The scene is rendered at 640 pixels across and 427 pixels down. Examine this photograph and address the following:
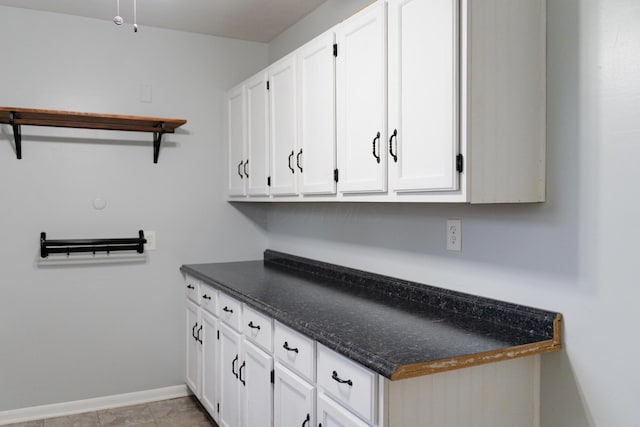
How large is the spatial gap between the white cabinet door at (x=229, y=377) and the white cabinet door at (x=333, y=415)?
0.84 meters

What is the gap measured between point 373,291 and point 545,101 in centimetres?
120

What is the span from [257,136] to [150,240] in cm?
100

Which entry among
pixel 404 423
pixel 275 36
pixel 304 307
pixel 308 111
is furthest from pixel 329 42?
pixel 404 423

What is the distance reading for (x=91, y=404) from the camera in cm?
320

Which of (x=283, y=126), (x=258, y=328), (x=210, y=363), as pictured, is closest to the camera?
(x=258, y=328)

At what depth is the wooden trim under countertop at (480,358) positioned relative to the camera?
1.37 meters

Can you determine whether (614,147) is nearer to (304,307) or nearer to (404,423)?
(404,423)

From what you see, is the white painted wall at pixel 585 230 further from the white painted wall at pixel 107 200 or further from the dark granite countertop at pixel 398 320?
the white painted wall at pixel 107 200

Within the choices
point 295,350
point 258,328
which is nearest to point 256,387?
point 258,328

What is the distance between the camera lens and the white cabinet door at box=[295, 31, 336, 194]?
230 cm

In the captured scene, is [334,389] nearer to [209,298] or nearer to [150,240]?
[209,298]

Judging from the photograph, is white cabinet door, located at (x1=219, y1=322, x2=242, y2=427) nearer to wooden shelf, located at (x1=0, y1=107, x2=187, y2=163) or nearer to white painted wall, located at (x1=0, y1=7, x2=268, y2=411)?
white painted wall, located at (x1=0, y1=7, x2=268, y2=411)

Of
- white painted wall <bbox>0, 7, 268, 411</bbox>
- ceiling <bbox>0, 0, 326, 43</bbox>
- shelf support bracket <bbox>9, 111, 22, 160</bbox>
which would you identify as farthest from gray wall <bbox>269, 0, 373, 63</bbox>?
shelf support bracket <bbox>9, 111, 22, 160</bbox>

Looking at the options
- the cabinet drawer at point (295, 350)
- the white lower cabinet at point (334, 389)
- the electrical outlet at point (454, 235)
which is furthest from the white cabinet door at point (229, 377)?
the electrical outlet at point (454, 235)
